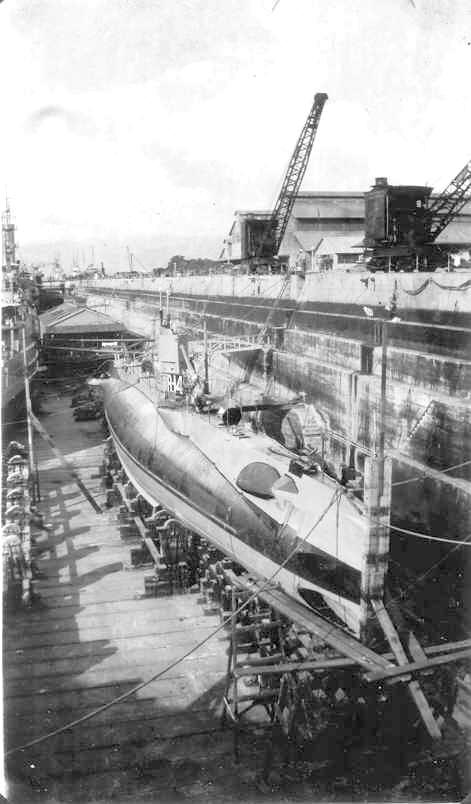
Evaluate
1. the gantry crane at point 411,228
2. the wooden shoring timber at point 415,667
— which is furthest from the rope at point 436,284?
the wooden shoring timber at point 415,667

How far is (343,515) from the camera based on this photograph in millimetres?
13656

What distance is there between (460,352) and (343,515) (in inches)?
302

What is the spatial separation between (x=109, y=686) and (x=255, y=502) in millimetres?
5435

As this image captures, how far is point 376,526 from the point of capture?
1298 centimetres

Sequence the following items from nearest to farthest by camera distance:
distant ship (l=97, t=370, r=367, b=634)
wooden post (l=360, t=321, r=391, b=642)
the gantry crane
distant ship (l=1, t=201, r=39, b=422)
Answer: wooden post (l=360, t=321, r=391, b=642), distant ship (l=97, t=370, r=367, b=634), distant ship (l=1, t=201, r=39, b=422), the gantry crane

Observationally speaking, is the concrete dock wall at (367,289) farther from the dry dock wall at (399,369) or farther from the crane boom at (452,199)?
the crane boom at (452,199)

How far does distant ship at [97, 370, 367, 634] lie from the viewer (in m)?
13.7

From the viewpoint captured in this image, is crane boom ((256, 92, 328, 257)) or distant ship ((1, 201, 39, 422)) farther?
crane boom ((256, 92, 328, 257))

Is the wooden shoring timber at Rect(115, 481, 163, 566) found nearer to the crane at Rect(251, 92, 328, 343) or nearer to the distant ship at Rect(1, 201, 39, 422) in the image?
the distant ship at Rect(1, 201, 39, 422)

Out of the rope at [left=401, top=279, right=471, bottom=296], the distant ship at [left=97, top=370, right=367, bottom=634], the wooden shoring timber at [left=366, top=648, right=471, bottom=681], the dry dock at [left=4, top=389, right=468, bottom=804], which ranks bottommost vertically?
the dry dock at [left=4, top=389, right=468, bottom=804]

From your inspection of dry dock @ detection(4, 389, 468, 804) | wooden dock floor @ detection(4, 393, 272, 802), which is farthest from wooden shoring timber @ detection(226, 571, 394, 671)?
wooden dock floor @ detection(4, 393, 272, 802)

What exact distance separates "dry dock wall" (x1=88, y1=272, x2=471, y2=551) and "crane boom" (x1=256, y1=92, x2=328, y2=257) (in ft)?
59.9

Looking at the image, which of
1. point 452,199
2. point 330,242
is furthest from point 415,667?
point 330,242

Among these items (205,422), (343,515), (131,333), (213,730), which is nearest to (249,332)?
(205,422)
